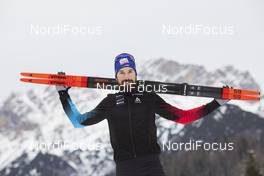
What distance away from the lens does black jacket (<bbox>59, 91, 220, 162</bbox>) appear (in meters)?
3.58

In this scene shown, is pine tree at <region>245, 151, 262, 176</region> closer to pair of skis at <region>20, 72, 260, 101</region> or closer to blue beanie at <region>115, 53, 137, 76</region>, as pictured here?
pair of skis at <region>20, 72, 260, 101</region>

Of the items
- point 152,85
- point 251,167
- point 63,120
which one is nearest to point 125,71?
point 152,85

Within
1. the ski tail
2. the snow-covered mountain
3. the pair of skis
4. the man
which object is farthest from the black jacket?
the snow-covered mountain

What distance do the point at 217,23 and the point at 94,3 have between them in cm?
141

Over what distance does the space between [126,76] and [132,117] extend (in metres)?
0.27

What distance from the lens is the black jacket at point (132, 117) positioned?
3.58 meters

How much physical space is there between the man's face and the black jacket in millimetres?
80

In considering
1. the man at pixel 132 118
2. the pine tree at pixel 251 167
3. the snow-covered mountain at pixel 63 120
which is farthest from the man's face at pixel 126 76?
Result: the pine tree at pixel 251 167

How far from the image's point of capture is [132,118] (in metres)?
3.64

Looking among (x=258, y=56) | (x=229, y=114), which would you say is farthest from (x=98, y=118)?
(x=229, y=114)

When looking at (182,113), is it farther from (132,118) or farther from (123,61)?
(123,61)

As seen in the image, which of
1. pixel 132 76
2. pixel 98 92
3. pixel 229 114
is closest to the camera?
pixel 132 76

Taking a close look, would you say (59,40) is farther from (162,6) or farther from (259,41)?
(259,41)

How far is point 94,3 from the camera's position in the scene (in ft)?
22.9
